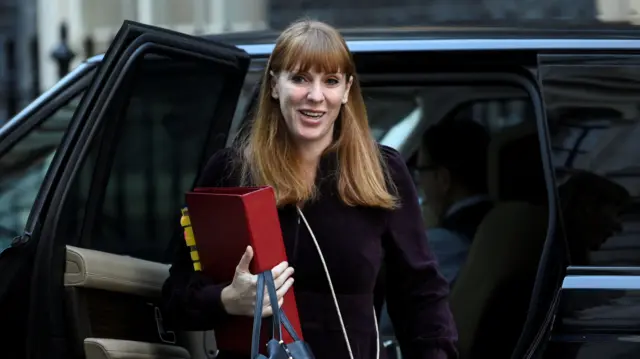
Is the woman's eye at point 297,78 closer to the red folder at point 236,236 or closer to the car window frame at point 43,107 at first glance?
the red folder at point 236,236

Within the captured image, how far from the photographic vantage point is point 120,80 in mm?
2756

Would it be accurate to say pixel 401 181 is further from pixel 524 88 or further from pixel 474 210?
pixel 474 210

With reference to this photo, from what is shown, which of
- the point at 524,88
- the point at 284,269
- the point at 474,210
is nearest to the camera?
the point at 284,269

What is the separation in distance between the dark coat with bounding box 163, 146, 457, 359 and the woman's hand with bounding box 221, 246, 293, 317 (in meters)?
0.05

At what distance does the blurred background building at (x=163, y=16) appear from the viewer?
33.3 ft

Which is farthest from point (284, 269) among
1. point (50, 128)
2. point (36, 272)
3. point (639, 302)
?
point (50, 128)

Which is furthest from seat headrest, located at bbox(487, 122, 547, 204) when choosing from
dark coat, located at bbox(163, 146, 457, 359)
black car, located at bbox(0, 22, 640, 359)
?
dark coat, located at bbox(163, 146, 457, 359)

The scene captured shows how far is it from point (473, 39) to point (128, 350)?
1281mm

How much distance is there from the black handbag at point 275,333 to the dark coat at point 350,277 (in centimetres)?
17

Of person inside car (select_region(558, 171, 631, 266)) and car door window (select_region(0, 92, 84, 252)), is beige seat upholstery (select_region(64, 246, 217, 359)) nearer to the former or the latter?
car door window (select_region(0, 92, 84, 252))

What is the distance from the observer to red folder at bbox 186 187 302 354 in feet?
7.76

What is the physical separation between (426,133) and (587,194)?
0.92m

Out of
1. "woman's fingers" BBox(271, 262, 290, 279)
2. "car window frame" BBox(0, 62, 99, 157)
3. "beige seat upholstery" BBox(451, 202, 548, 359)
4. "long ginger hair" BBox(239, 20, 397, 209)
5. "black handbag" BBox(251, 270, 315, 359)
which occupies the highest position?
"long ginger hair" BBox(239, 20, 397, 209)

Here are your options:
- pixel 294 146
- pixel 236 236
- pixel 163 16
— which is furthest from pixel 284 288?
pixel 163 16
